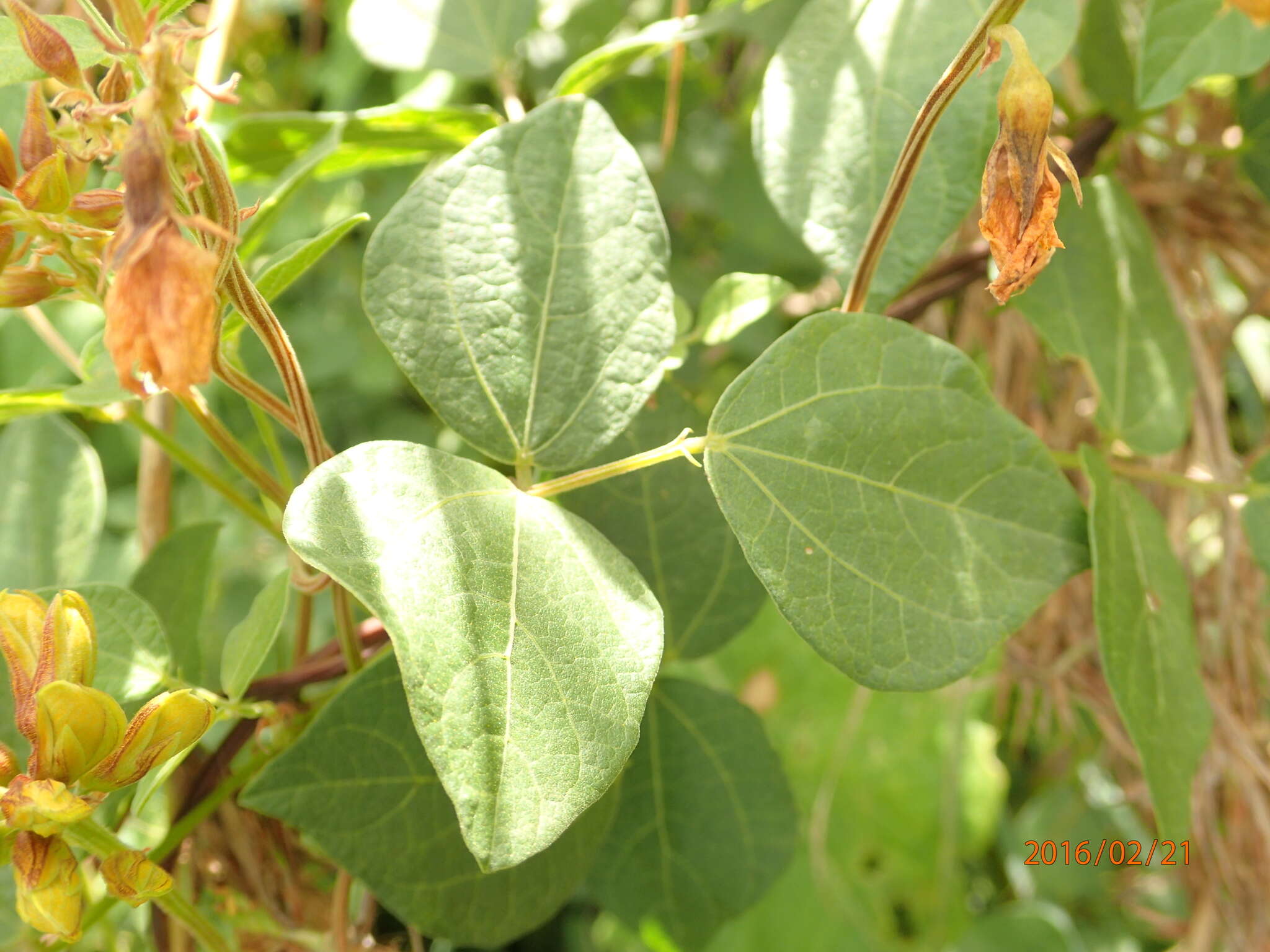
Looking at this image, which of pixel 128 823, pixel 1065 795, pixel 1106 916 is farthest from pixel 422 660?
pixel 1106 916

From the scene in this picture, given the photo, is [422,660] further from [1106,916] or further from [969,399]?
[1106,916]

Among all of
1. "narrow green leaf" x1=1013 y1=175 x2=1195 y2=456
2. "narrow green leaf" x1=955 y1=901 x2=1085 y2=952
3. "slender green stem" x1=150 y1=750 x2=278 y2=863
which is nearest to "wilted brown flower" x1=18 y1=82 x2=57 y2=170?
"slender green stem" x1=150 y1=750 x2=278 y2=863

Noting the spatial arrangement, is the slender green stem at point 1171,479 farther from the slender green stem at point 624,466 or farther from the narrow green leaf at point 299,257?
the narrow green leaf at point 299,257

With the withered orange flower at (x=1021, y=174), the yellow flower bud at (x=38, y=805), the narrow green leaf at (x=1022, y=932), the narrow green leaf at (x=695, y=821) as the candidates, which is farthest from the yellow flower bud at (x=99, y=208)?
the narrow green leaf at (x=1022, y=932)

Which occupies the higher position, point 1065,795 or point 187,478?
point 187,478

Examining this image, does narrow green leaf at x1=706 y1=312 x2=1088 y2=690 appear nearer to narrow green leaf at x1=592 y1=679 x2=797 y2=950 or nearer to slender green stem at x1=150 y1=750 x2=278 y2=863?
narrow green leaf at x1=592 y1=679 x2=797 y2=950

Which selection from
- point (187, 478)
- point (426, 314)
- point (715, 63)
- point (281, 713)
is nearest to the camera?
point (426, 314)

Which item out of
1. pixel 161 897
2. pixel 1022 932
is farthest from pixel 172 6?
pixel 1022 932

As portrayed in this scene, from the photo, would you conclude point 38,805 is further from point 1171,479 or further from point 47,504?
point 1171,479
